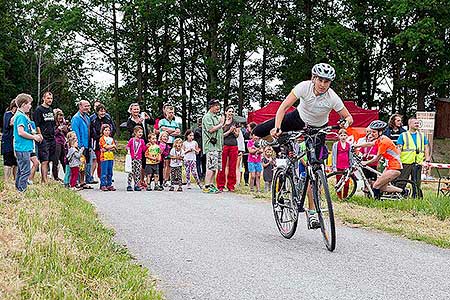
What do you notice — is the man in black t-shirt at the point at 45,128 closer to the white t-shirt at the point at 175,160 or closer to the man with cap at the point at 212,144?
the white t-shirt at the point at 175,160

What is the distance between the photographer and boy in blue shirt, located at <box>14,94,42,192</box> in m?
10.6

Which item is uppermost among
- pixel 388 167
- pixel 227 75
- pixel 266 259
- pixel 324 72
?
pixel 227 75

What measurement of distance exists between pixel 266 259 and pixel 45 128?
8872 mm

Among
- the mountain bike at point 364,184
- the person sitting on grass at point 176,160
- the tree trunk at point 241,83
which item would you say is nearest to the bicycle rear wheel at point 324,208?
the mountain bike at point 364,184

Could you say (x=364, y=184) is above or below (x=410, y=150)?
below

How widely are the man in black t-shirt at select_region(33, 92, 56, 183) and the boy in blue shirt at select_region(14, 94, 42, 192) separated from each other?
2.50 metres

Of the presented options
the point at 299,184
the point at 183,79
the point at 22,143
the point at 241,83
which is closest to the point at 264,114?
the point at 241,83

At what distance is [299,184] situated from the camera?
7.36 metres

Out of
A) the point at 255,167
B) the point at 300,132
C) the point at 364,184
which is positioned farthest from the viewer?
the point at 255,167

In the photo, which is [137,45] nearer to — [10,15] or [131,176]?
[10,15]

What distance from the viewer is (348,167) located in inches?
539

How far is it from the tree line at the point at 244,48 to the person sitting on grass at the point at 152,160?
92.4 feet

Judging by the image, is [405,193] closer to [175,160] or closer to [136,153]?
[175,160]

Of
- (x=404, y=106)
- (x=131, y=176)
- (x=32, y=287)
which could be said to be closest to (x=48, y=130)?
(x=131, y=176)
